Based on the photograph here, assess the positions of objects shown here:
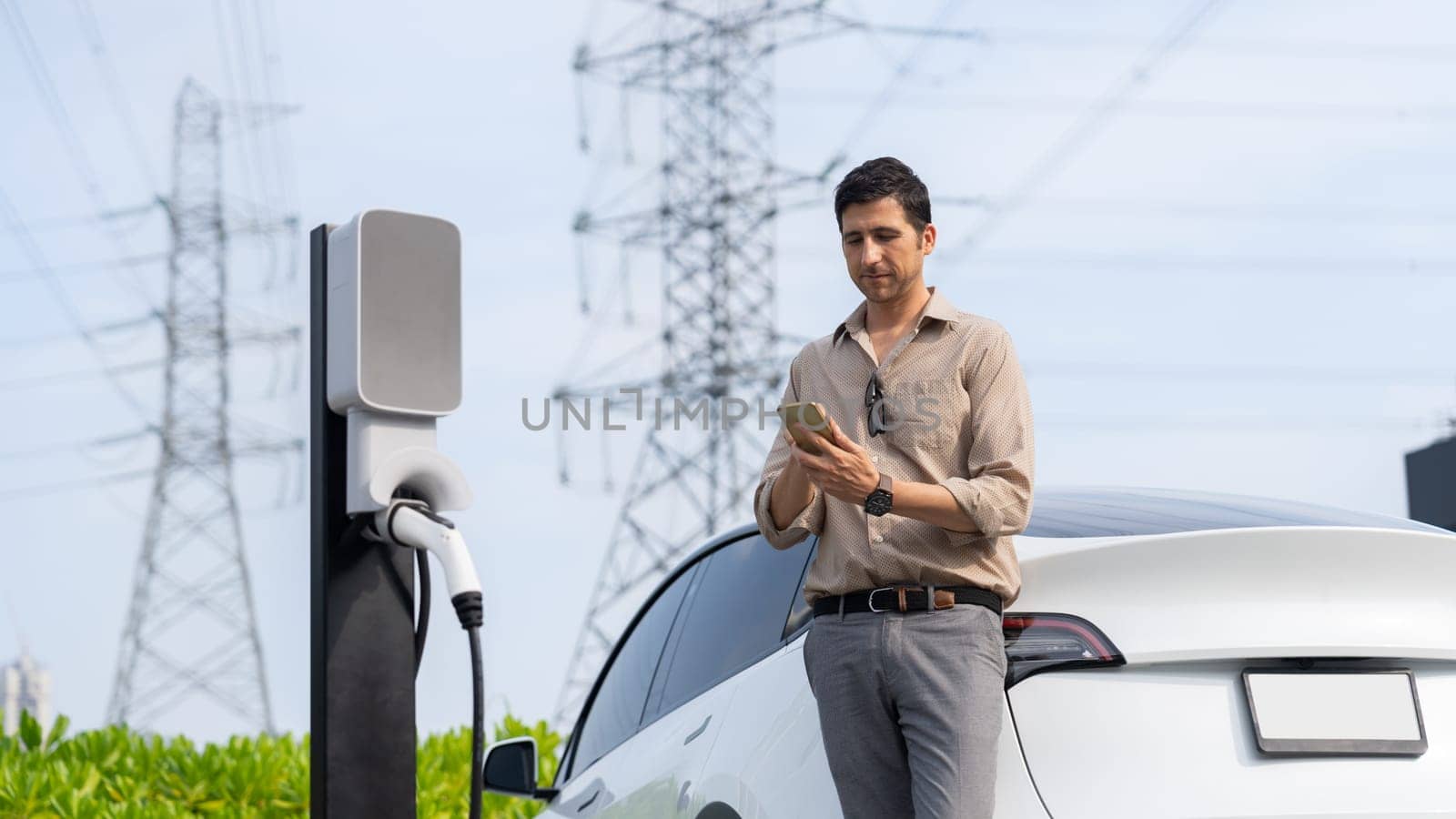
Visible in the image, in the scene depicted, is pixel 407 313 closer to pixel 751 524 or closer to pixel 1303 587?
pixel 751 524

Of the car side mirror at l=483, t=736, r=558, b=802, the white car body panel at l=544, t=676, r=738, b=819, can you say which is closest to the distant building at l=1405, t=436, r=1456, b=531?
the car side mirror at l=483, t=736, r=558, b=802

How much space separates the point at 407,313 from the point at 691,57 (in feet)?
65.9

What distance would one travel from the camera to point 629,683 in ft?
13.7

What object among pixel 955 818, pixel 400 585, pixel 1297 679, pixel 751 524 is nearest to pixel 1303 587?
pixel 1297 679

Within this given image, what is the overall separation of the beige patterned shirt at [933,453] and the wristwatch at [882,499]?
67 millimetres

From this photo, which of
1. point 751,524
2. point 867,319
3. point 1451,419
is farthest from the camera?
point 1451,419

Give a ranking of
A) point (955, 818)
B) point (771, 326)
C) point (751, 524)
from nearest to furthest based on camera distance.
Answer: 1. point (955, 818)
2. point (751, 524)
3. point (771, 326)

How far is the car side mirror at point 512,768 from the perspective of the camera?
420 centimetres

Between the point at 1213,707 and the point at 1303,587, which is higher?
the point at 1303,587

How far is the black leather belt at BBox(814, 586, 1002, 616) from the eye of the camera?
2.51m

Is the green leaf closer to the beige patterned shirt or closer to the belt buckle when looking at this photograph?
the beige patterned shirt

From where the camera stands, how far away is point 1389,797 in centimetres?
244

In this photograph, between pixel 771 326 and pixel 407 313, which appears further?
pixel 771 326

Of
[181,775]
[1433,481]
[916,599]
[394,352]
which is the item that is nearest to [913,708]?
[916,599]
